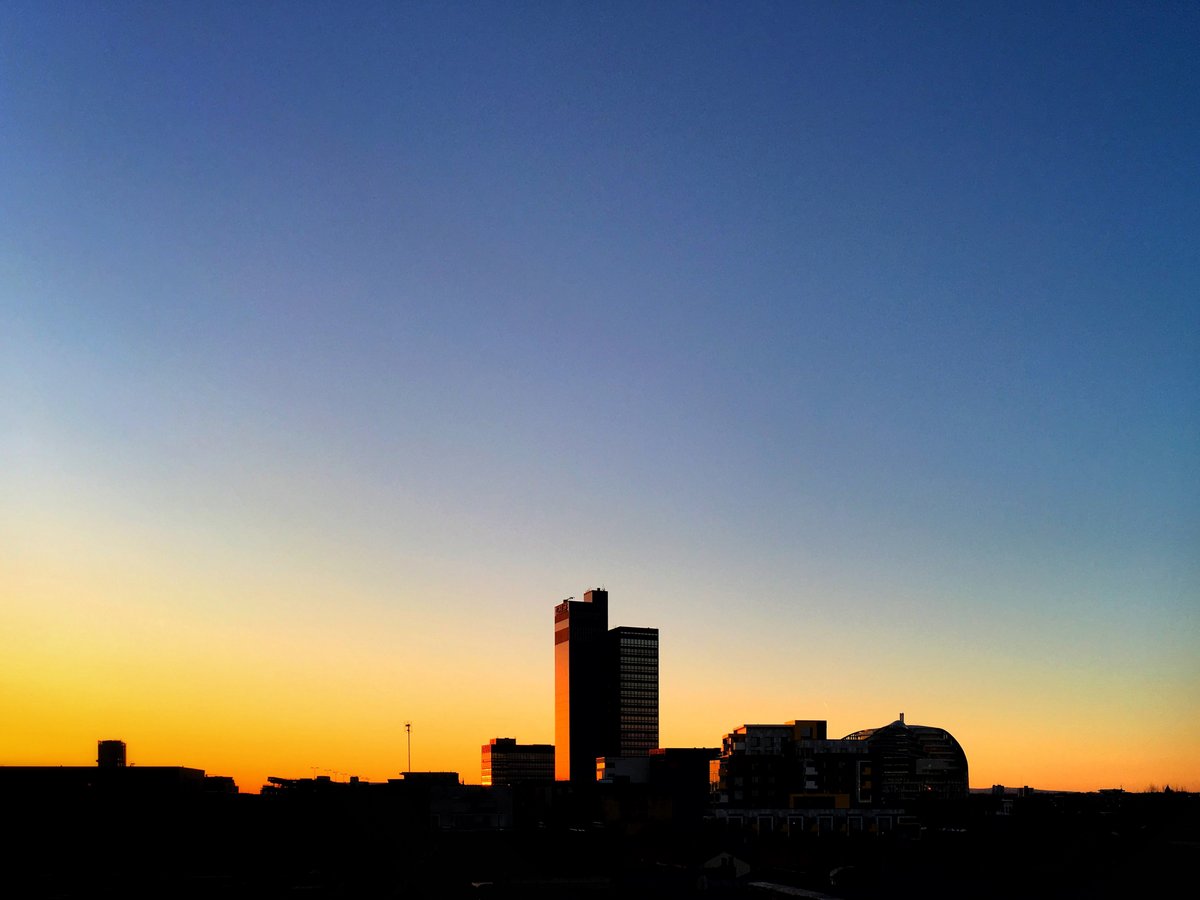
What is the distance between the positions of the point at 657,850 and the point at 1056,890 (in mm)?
74111

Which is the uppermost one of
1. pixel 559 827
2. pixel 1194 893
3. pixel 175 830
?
pixel 1194 893

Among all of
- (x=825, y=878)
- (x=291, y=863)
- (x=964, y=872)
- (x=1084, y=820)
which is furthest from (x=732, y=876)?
(x=1084, y=820)

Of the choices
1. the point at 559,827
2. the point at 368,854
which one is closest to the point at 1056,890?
the point at 368,854

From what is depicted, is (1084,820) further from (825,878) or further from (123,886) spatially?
(123,886)

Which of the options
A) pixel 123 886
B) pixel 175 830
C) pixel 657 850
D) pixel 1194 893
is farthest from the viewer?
pixel 657 850

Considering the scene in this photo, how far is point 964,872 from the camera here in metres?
100

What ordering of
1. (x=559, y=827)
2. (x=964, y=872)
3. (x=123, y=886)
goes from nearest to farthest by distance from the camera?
(x=123, y=886) < (x=964, y=872) < (x=559, y=827)

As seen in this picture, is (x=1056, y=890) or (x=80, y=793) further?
(x=80, y=793)

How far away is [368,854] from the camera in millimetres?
147375

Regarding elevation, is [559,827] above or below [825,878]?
below

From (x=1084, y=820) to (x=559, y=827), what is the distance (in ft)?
282

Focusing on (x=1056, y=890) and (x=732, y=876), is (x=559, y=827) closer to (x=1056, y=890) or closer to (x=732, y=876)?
(x=732, y=876)

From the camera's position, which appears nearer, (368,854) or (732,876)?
(732,876)

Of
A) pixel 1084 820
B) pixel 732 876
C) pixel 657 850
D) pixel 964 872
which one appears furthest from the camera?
pixel 1084 820
